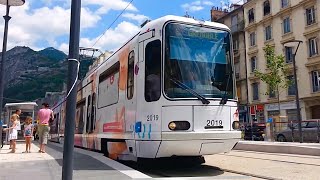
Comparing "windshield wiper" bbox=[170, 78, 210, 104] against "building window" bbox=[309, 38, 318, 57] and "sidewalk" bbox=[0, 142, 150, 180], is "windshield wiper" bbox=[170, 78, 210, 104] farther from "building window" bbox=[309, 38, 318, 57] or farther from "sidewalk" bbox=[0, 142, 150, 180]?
"building window" bbox=[309, 38, 318, 57]

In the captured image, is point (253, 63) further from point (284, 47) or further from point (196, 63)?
point (196, 63)

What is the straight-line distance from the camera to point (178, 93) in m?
7.95

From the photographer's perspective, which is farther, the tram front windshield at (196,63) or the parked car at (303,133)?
the parked car at (303,133)

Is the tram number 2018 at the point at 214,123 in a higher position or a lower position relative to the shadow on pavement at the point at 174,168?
higher

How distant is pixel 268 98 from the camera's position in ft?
140

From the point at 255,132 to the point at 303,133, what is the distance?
19.3ft

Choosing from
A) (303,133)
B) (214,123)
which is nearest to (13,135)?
(214,123)

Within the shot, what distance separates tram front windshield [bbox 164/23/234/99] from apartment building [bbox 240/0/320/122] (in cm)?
2642

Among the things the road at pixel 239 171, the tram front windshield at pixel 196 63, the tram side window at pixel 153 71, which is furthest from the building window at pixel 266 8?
the tram side window at pixel 153 71

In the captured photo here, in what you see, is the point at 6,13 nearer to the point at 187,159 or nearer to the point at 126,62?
the point at 126,62

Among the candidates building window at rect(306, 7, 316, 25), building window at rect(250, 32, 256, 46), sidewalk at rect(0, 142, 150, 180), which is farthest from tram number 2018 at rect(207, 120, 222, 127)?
building window at rect(250, 32, 256, 46)

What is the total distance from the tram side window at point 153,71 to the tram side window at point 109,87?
6.55 ft

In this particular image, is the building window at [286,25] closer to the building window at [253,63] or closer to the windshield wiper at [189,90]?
the building window at [253,63]

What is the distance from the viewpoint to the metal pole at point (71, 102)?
3713 mm
